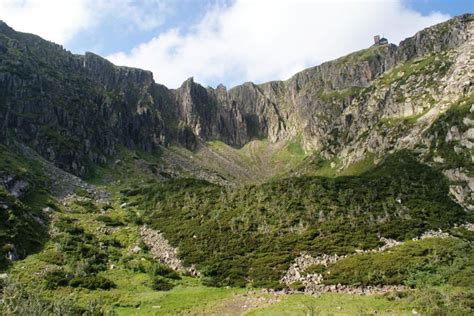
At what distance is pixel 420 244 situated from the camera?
1927 inches

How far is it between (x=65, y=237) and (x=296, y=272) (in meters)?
33.9

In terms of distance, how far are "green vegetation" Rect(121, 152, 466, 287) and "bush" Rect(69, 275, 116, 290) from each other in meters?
10.7

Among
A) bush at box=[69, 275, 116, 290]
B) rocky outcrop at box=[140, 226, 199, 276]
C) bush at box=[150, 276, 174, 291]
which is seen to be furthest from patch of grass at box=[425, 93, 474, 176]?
bush at box=[69, 275, 116, 290]

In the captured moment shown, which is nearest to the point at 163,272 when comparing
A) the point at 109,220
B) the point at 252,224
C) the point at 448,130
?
the point at 252,224

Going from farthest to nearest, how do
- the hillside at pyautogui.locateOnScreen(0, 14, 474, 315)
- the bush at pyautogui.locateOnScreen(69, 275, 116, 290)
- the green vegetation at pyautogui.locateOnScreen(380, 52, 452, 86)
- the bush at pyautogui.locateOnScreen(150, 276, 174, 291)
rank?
the green vegetation at pyautogui.locateOnScreen(380, 52, 452, 86)
the bush at pyautogui.locateOnScreen(69, 275, 116, 290)
the bush at pyautogui.locateOnScreen(150, 276, 174, 291)
the hillside at pyautogui.locateOnScreen(0, 14, 474, 315)

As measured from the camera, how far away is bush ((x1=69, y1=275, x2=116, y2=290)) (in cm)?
4412

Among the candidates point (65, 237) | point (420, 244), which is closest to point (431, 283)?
point (420, 244)

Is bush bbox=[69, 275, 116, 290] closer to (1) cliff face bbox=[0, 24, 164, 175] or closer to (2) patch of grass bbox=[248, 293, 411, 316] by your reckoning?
(2) patch of grass bbox=[248, 293, 411, 316]

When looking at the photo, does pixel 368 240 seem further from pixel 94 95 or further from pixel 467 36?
pixel 94 95

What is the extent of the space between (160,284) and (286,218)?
24.0 meters

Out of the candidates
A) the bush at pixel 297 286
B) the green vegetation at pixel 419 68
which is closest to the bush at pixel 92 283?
the bush at pixel 297 286

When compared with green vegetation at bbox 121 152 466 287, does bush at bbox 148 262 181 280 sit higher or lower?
lower

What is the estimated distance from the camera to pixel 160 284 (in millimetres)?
44719

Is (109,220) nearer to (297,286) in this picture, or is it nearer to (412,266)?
(297,286)
